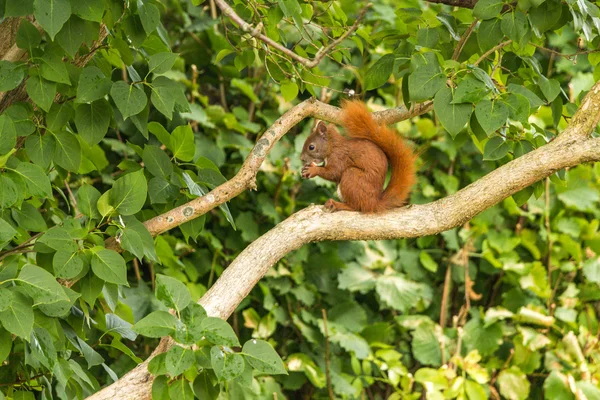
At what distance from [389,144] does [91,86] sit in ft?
2.70

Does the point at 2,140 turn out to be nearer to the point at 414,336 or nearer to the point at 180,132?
the point at 180,132

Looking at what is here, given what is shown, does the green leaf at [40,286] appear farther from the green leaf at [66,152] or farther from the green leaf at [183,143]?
the green leaf at [183,143]

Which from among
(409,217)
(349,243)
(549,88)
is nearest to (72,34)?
(409,217)

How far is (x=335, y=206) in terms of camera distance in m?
1.80

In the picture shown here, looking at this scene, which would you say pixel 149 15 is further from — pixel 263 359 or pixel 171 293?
pixel 263 359

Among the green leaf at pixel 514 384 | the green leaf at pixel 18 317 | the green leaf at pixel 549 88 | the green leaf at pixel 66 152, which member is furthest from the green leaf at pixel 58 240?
the green leaf at pixel 514 384

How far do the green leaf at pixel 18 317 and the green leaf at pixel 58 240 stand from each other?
0.39 ft

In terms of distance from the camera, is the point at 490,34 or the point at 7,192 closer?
the point at 7,192

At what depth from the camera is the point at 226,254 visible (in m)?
3.12

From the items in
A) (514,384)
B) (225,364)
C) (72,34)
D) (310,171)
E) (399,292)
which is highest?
(72,34)

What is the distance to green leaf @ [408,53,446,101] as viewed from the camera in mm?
1423

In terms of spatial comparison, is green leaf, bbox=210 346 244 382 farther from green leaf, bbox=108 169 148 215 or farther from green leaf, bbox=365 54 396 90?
green leaf, bbox=365 54 396 90

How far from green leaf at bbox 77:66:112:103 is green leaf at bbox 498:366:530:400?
2276 millimetres

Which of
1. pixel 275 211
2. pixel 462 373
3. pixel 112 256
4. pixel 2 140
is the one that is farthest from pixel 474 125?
pixel 462 373
